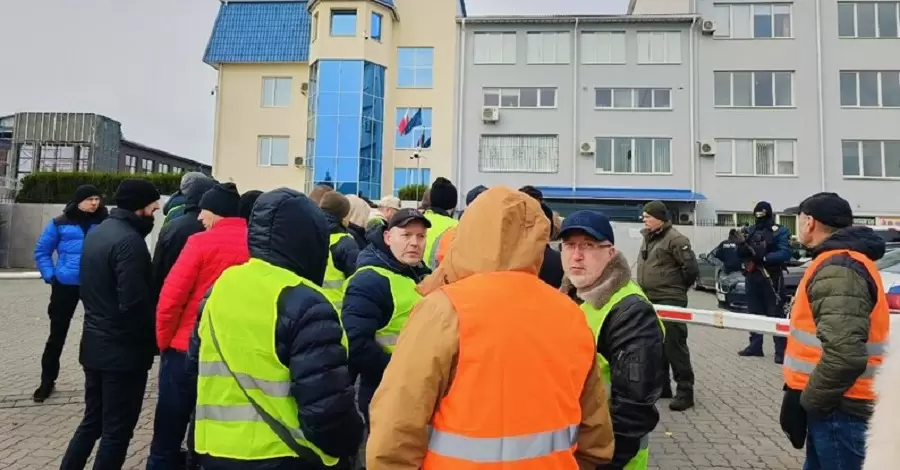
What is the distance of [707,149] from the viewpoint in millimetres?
28734

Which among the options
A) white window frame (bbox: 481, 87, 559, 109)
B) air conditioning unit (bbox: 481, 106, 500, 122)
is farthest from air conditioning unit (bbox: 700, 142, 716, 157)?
air conditioning unit (bbox: 481, 106, 500, 122)

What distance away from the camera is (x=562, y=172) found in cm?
2994

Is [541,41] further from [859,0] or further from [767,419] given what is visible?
[767,419]

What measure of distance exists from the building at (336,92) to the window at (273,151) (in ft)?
0.19

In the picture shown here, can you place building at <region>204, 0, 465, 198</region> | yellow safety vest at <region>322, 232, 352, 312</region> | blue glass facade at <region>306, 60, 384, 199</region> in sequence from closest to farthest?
yellow safety vest at <region>322, 232, 352, 312</region> < blue glass facade at <region>306, 60, 384, 199</region> < building at <region>204, 0, 465, 198</region>

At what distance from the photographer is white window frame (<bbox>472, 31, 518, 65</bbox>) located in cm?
3095

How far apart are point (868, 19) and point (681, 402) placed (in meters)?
32.9

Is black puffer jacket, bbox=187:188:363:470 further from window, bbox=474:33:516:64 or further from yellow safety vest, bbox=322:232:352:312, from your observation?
window, bbox=474:33:516:64

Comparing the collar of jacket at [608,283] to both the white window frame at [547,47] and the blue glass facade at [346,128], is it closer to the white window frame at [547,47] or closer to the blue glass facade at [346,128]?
the blue glass facade at [346,128]

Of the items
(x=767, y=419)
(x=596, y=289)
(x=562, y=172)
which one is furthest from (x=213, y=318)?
(x=562, y=172)

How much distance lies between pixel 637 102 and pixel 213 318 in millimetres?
30630

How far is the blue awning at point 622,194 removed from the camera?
28062mm

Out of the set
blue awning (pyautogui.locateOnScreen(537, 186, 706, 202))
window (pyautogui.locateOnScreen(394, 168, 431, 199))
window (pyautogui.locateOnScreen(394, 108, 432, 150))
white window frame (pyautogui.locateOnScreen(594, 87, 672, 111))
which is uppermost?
white window frame (pyautogui.locateOnScreen(594, 87, 672, 111))

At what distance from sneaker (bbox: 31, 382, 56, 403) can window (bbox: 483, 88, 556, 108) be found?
88.7 ft
